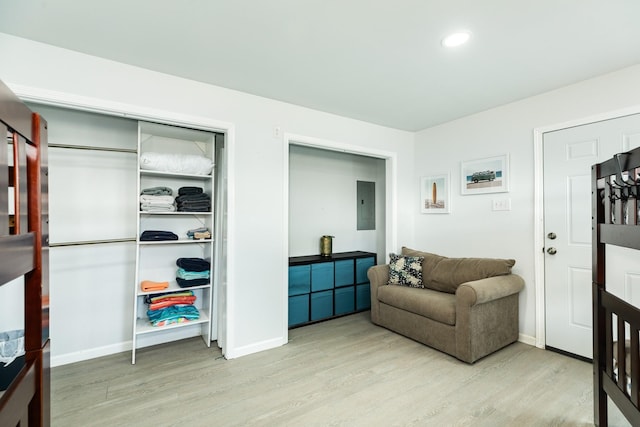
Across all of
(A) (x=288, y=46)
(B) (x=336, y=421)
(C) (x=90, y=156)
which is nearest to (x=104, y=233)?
(C) (x=90, y=156)

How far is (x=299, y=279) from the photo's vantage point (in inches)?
137

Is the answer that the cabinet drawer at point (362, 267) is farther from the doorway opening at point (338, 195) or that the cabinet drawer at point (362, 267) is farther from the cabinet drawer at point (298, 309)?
the cabinet drawer at point (298, 309)

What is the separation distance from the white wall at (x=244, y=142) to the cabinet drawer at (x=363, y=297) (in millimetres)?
1296

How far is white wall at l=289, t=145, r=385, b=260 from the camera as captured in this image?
3.99 metres

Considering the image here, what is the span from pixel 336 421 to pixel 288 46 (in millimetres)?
2423

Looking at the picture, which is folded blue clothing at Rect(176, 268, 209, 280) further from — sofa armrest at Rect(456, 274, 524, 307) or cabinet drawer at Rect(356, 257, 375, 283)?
sofa armrest at Rect(456, 274, 524, 307)

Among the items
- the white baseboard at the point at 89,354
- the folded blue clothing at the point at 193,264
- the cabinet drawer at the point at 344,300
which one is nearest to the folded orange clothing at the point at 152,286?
the folded blue clothing at the point at 193,264

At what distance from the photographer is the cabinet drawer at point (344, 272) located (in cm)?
378

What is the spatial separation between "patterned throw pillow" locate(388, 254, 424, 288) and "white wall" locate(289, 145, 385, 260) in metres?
1.01

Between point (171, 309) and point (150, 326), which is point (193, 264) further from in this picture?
A: point (150, 326)

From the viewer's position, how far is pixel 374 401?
2057 millimetres

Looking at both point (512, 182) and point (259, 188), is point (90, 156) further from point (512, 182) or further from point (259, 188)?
point (512, 182)

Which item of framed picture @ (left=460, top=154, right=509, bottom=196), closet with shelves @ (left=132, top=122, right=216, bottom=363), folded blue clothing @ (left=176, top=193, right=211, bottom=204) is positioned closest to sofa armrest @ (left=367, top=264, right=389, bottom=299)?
framed picture @ (left=460, top=154, right=509, bottom=196)

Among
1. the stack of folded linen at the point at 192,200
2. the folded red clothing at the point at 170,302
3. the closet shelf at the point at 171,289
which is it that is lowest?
the folded red clothing at the point at 170,302
